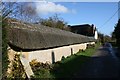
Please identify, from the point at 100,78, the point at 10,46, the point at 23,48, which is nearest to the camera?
the point at 10,46

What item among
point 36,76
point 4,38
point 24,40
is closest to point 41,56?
point 24,40

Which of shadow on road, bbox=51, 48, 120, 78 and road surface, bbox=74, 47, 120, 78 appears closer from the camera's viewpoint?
shadow on road, bbox=51, 48, 120, 78

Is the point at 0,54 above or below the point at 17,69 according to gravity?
above

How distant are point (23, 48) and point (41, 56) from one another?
3.81 metres

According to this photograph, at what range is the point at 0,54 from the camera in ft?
29.1

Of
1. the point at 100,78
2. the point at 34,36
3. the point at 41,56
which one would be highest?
the point at 34,36

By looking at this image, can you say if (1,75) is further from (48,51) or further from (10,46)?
(48,51)

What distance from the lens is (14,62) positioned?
1097 centimetres

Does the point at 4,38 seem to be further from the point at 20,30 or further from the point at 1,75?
the point at 20,30

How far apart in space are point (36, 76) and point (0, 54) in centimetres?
290

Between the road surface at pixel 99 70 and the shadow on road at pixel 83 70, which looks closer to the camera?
the shadow on road at pixel 83 70

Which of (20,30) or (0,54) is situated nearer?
(0,54)

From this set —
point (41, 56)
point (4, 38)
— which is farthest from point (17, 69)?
point (41, 56)

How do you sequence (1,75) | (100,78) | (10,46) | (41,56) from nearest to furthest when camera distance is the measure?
1. (1,75)
2. (10,46)
3. (100,78)
4. (41,56)
